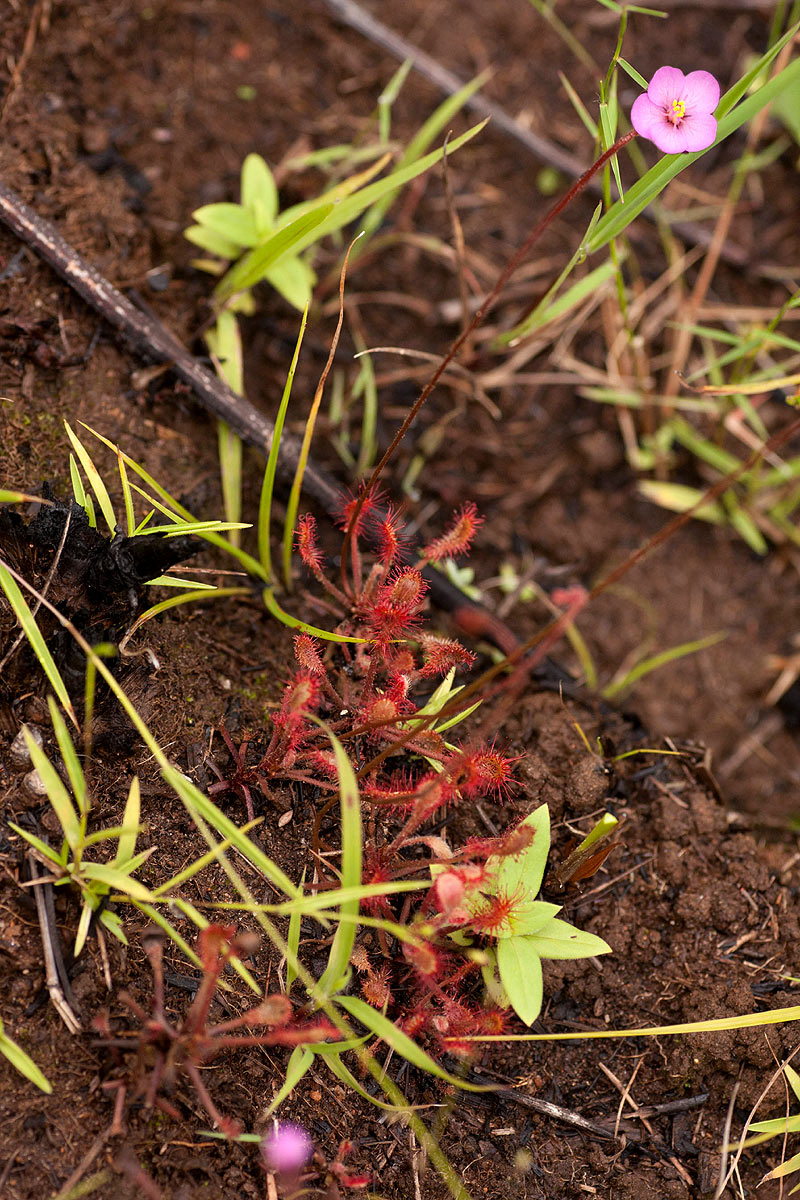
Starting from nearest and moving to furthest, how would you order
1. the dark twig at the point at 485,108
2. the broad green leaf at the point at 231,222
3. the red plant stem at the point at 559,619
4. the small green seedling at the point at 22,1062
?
the red plant stem at the point at 559,619 < the small green seedling at the point at 22,1062 < the broad green leaf at the point at 231,222 < the dark twig at the point at 485,108

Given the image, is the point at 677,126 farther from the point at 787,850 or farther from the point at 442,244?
the point at 787,850

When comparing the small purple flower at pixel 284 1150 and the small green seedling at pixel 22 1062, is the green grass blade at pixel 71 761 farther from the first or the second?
the small purple flower at pixel 284 1150

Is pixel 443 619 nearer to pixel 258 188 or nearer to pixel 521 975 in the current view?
pixel 521 975

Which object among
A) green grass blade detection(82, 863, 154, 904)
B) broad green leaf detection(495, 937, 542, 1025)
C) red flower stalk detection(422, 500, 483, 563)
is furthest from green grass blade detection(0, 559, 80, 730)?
broad green leaf detection(495, 937, 542, 1025)

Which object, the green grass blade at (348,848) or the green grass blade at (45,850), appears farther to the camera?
the green grass blade at (45,850)

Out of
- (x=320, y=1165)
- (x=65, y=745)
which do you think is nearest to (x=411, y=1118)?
(x=320, y=1165)

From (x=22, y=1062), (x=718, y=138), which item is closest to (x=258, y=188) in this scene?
(x=718, y=138)

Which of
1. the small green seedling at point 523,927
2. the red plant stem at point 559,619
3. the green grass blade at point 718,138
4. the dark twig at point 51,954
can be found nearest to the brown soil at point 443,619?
the dark twig at point 51,954

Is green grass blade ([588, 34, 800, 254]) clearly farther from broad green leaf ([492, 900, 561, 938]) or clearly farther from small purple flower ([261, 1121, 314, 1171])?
small purple flower ([261, 1121, 314, 1171])
